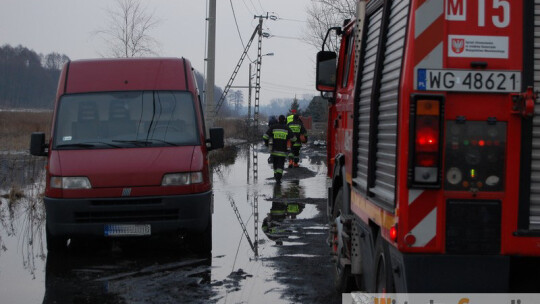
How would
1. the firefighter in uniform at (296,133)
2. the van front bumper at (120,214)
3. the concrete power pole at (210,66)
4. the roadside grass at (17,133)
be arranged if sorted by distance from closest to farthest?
1. the van front bumper at (120,214)
2. the concrete power pole at (210,66)
3. the firefighter in uniform at (296,133)
4. the roadside grass at (17,133)

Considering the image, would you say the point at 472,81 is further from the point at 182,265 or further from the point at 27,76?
the point at 27,76

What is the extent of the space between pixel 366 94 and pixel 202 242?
183 inches

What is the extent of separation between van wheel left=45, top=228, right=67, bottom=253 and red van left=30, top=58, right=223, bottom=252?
16mm

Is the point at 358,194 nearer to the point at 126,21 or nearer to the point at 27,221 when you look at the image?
the point at 27,221

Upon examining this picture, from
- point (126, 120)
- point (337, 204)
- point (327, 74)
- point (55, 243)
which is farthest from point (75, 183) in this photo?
point (337, 204)

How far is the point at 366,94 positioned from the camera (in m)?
5.46

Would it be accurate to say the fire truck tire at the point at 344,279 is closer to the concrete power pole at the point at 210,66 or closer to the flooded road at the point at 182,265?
the flooded road at the point at 182,265

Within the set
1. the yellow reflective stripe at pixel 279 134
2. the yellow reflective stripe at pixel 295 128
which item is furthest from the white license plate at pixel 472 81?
the yellow reflective stripe at pixel 295 128

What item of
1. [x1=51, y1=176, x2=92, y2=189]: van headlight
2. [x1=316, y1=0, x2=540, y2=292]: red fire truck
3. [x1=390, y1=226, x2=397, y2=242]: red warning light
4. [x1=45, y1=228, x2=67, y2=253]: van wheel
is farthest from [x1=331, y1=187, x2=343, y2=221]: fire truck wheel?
[x1=45, y1=228, x2=67, y2=253]: van wheel

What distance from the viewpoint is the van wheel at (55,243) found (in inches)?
363

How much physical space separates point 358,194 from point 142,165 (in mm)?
4135

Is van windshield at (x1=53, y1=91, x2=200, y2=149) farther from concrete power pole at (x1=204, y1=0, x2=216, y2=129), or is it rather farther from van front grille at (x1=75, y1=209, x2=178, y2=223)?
concrete power pole at (x1=204, y1=0, x2=216, y2=129)

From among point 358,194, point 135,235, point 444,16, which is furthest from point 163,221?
point 444,16

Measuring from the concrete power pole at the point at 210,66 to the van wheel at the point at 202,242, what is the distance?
13.4 m
